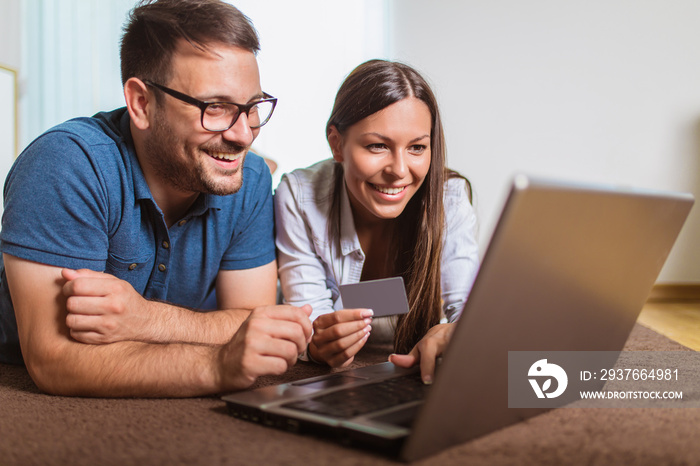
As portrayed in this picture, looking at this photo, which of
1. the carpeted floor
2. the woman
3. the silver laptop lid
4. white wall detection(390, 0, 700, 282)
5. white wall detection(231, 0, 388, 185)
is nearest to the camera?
the silver laptop lid

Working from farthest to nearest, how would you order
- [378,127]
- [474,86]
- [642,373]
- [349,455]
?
[474,86], [378,127], [642,373], [349,455]

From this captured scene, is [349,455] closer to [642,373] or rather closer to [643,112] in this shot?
[642,373]

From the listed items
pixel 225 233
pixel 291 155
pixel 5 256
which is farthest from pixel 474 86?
pixel 5 256

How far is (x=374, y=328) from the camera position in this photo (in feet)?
5.79

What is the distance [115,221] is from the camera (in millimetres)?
1207

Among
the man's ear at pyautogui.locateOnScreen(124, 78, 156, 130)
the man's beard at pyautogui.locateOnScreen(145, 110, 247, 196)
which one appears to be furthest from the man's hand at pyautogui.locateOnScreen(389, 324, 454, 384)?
the man's ear at pyautogui.locateOnScreen(124, 78, 156, 130)

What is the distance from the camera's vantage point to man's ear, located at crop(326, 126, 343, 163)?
150 centimetres

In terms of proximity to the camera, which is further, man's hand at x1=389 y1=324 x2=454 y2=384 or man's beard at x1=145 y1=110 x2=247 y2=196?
man's beard at x1=145 y1=110 x2=247 y2=196

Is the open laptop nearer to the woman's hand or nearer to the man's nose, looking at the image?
the woman's hand

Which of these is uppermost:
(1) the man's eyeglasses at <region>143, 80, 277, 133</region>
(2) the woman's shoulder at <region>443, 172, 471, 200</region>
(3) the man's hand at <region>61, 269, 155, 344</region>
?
(1) the man's eyeglasses at <region>143, 80, 277, 133</region>

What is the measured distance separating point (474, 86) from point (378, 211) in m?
2.04

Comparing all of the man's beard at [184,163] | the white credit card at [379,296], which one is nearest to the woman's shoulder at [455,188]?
the white credit card at [379,296]

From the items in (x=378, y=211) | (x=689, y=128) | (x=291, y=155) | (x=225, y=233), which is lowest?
(x=291, y=155)

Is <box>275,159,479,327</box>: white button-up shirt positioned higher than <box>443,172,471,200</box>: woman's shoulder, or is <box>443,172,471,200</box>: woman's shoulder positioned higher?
<box>443,172,471,200</box>: woman's shoulder
